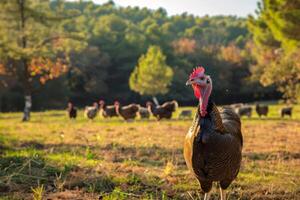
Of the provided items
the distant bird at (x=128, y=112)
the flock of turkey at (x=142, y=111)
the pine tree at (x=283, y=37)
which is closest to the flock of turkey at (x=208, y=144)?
the pine tree at (x=283, y=37)

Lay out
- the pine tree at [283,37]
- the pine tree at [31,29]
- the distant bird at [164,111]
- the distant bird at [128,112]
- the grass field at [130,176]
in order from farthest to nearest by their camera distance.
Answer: the pine tree at [31,29], the distant bird at [128,112], the distant bird at [164,111], the pine tree at [283,37], the grass field at [130,176]

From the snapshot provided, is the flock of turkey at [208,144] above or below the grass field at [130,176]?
above

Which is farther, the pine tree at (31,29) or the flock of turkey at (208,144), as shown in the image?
the pine tree at (31,29)

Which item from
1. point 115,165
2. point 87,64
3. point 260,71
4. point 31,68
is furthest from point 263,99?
point 115,165

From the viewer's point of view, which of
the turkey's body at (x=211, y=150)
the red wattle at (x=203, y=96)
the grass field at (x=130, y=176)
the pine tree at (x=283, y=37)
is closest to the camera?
the turkey's body at (x=211, y=150)

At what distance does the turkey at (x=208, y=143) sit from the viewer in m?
4.84

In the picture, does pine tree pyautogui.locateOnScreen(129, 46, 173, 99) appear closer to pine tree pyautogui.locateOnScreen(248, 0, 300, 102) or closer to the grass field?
pine tree pyautogui.locateOnScreen(248, 0, 300, 102)

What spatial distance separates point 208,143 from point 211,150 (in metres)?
0.09

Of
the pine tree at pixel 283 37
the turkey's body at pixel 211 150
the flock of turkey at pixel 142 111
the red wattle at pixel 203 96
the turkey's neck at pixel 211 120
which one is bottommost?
the flock of turkey at pixel 142 111

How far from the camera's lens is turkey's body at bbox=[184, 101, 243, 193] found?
4.84m

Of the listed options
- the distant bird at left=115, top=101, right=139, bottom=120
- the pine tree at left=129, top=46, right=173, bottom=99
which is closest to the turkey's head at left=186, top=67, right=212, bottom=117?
the distant bird at left=115, top=101, right=139, bottom=120

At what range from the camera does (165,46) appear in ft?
226

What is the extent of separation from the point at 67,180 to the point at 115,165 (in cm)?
177

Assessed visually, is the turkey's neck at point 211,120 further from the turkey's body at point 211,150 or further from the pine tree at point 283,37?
the pine tree at point 283,37
